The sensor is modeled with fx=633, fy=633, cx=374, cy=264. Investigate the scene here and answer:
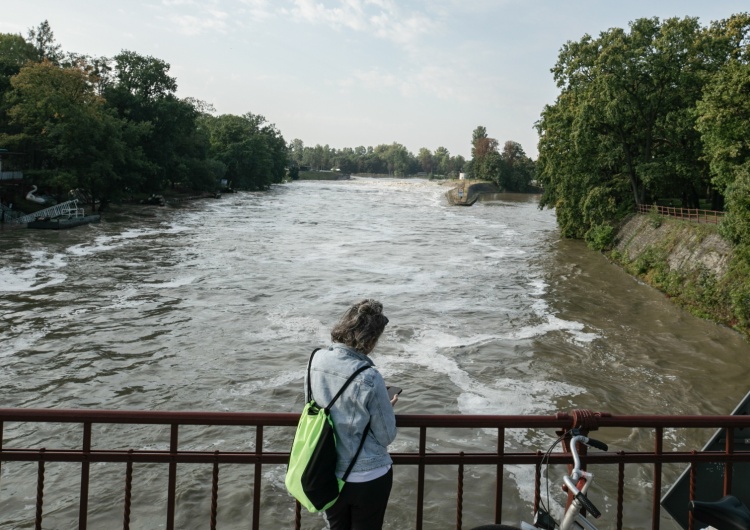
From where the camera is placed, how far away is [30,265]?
29.1m

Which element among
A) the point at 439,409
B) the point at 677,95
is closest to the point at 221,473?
the point at 439,409

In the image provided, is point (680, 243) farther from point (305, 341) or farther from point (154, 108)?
point (154, 108)

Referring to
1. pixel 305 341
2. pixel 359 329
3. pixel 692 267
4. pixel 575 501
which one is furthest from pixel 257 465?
pixel 692 267

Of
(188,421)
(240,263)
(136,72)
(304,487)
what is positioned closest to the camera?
(304,487)

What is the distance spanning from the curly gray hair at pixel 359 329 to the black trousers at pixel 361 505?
2.56ft

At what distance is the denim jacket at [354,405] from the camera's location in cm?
364

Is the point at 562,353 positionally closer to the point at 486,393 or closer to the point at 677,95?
the point at 486,393

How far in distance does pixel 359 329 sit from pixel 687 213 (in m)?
35.6

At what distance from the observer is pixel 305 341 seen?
18.5 m

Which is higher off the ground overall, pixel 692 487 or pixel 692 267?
pixel 692 487

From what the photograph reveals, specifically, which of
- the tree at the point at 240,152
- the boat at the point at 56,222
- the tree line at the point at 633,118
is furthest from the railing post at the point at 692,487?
the tree at the point at 240,152

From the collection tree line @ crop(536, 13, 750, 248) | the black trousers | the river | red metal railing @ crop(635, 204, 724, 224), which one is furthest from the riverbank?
the black trousers

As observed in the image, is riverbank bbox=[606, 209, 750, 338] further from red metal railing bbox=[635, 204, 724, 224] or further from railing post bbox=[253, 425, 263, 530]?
railing post bbox=[253, 425, 263, 530]

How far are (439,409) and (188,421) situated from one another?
34.5ft
